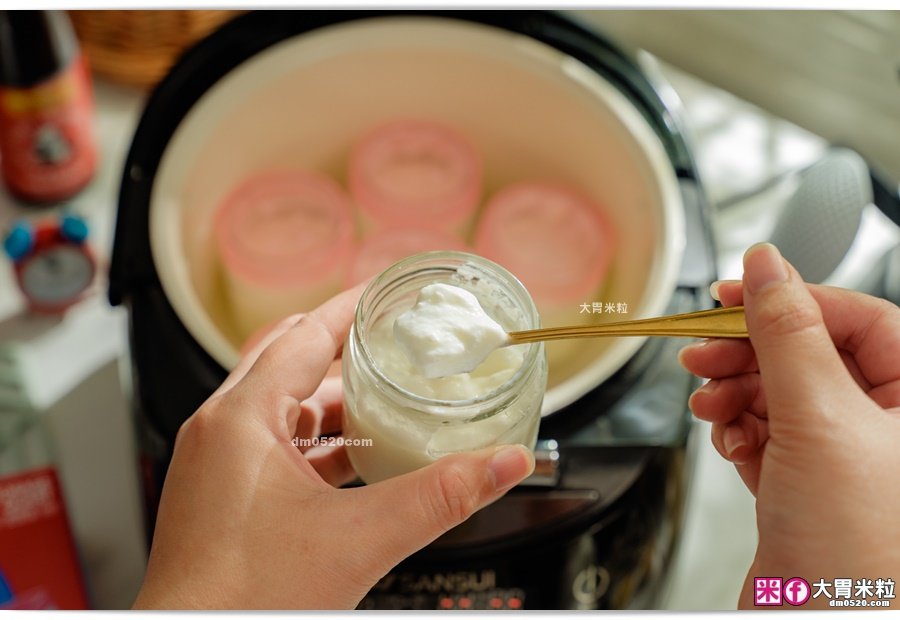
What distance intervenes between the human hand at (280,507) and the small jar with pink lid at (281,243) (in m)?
0.13

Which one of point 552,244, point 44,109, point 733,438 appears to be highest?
point 44,109

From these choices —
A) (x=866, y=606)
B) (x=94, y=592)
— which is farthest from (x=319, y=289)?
(x=866, y=606)

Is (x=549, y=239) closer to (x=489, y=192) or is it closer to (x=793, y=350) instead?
(x=489, y=192)

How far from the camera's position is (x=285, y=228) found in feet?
2.50

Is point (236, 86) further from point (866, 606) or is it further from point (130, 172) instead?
point (866, 606)

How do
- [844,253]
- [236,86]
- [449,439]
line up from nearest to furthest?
[449,439]
[844,253]
[236,86]

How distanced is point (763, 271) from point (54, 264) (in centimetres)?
65

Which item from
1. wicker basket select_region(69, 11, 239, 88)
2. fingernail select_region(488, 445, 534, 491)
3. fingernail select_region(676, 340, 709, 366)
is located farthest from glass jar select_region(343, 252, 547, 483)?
wicker basket select_region(69, 11, 239, 88)

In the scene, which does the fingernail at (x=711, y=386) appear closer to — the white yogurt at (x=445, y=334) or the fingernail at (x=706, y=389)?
the fingernail at (x=706, y=389)

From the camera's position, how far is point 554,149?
808mm

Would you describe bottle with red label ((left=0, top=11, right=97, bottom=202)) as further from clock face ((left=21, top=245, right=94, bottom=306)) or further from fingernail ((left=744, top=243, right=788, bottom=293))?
fingernail ((left=744, top=243, right=788, bottom=293))

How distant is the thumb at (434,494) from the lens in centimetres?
A: 53

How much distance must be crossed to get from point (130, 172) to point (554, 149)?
1.08ft

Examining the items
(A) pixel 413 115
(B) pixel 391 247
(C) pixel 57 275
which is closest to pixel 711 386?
(B) pixel 391 247
